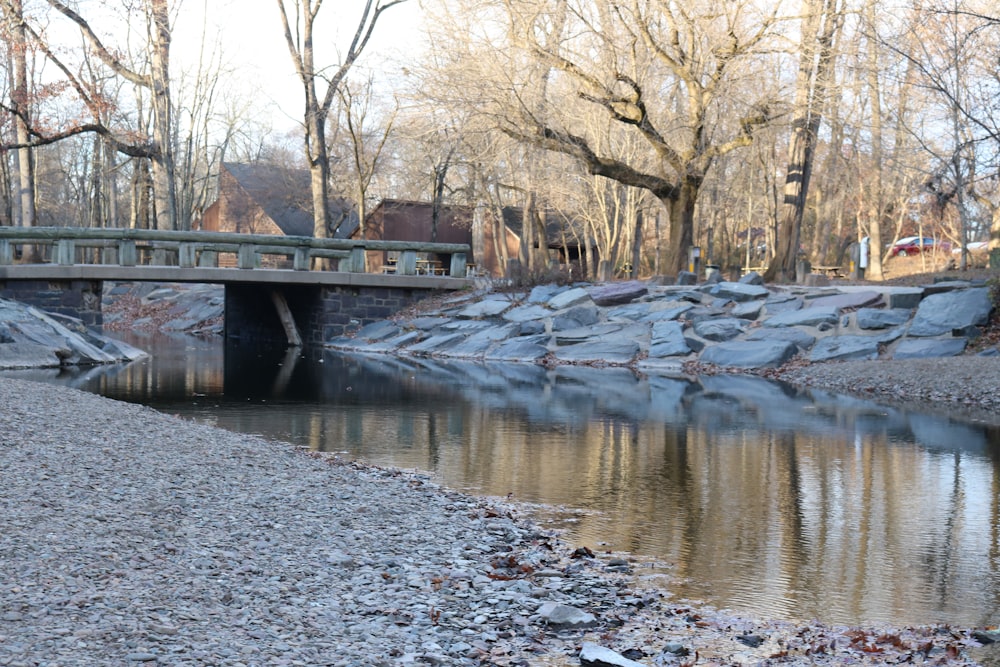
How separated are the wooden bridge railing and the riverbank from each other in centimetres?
1826

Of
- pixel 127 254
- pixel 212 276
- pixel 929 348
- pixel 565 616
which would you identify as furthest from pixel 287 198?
pixel 565 616

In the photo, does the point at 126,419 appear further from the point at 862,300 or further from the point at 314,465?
the point at 862,300

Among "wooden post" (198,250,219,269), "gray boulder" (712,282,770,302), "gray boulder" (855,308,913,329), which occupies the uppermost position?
"wooden post" (198,250,219,269)

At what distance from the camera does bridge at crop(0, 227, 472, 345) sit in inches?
977

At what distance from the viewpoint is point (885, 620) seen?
564cm

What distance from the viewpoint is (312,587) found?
5.37 meters

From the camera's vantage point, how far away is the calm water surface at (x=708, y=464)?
6426mm

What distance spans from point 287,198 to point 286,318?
2355cm

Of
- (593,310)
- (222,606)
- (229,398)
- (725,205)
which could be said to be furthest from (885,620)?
(725,205)

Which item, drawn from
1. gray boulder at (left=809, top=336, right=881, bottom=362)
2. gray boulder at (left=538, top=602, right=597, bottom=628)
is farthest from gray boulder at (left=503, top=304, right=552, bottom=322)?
gray boulder at (left=538, top=602, right=597, bottom=628)

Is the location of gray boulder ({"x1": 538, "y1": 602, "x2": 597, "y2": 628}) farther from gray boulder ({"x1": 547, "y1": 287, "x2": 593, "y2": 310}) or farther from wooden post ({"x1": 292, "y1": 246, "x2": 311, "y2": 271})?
wooden post ({"x1": 292, "y1": 246, "x2": 311, "y2": 271})

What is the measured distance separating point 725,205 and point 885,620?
146ft

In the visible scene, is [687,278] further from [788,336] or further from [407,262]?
[407,262]

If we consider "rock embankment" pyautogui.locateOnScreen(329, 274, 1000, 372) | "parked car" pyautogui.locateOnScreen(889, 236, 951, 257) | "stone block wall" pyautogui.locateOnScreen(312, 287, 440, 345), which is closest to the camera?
"rock embankment" pyautogui.locateOnScreen(329, 274, 1000, 372)
